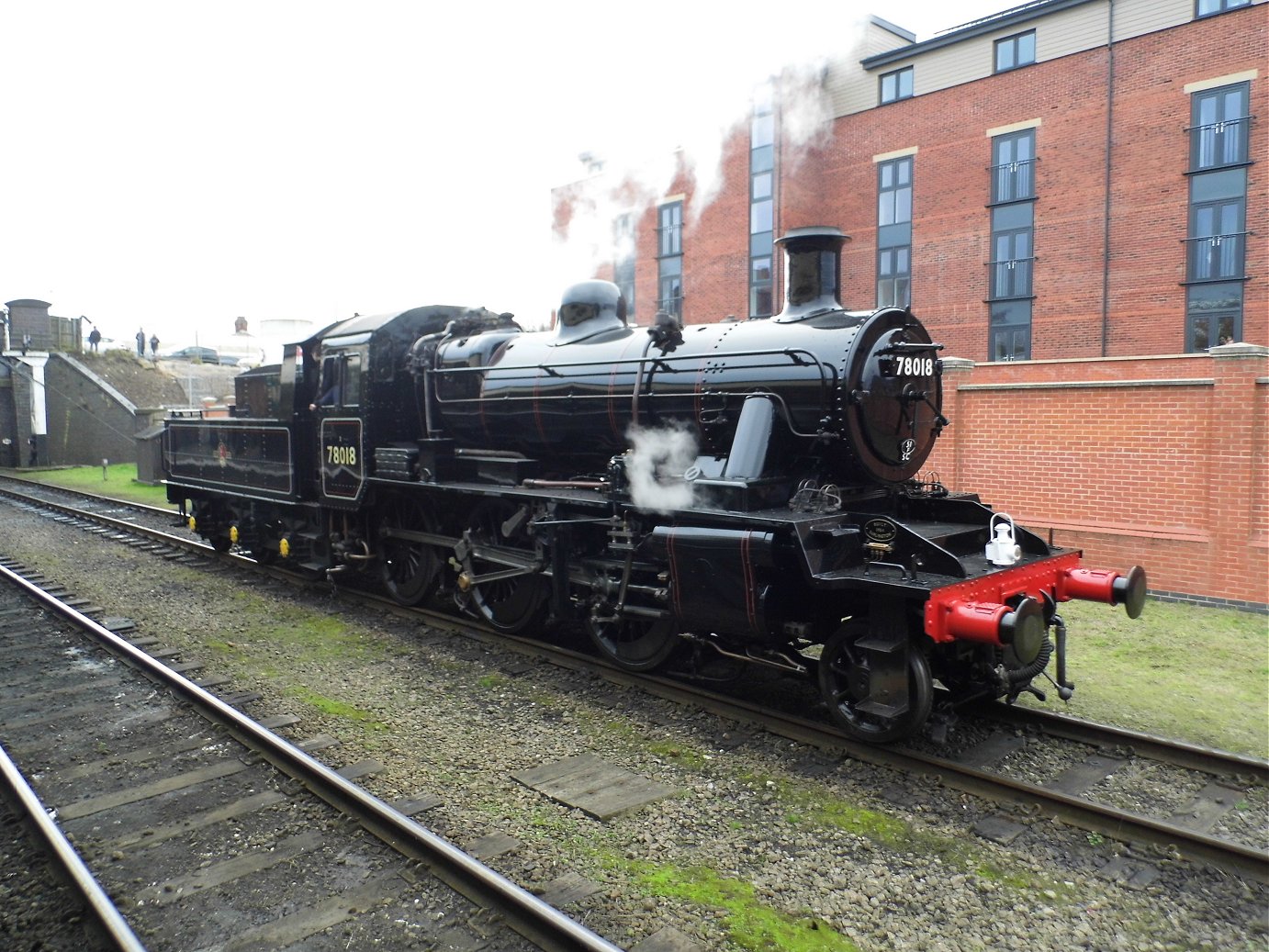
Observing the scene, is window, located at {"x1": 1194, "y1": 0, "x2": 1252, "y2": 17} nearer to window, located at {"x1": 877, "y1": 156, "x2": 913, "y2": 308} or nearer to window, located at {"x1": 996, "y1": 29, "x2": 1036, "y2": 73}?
window, located at {"x1": 996, "y1": 29, "x2": 1036, "y2": 73}

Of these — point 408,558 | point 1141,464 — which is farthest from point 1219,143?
point 408,558

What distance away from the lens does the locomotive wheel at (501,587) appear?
26.0 feet

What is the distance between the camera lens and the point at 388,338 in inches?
363

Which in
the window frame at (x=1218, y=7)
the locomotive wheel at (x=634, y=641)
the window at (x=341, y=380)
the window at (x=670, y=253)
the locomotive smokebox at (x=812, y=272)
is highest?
the window frame at (x=1218, y=7)

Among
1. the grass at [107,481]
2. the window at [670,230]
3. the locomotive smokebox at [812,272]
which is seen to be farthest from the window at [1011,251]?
the grass at [107,481]

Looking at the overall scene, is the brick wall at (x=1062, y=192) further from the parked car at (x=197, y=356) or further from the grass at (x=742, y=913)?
the parked car at (x=197, y=356)

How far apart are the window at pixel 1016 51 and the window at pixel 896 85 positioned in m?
2.59

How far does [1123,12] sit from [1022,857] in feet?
81.1

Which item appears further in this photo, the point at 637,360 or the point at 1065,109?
the point at 1065,109

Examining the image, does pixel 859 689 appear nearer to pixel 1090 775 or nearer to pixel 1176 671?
pixel 1090 775

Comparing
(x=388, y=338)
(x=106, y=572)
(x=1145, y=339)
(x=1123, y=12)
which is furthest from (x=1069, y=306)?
(x=106, y=572)

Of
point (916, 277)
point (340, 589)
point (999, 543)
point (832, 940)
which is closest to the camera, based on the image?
point (832, 940)

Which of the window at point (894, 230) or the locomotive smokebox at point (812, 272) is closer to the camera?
the locomotive smokebox at point (812, 272)

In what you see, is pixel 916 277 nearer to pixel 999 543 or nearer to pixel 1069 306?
pixel 1069 306
